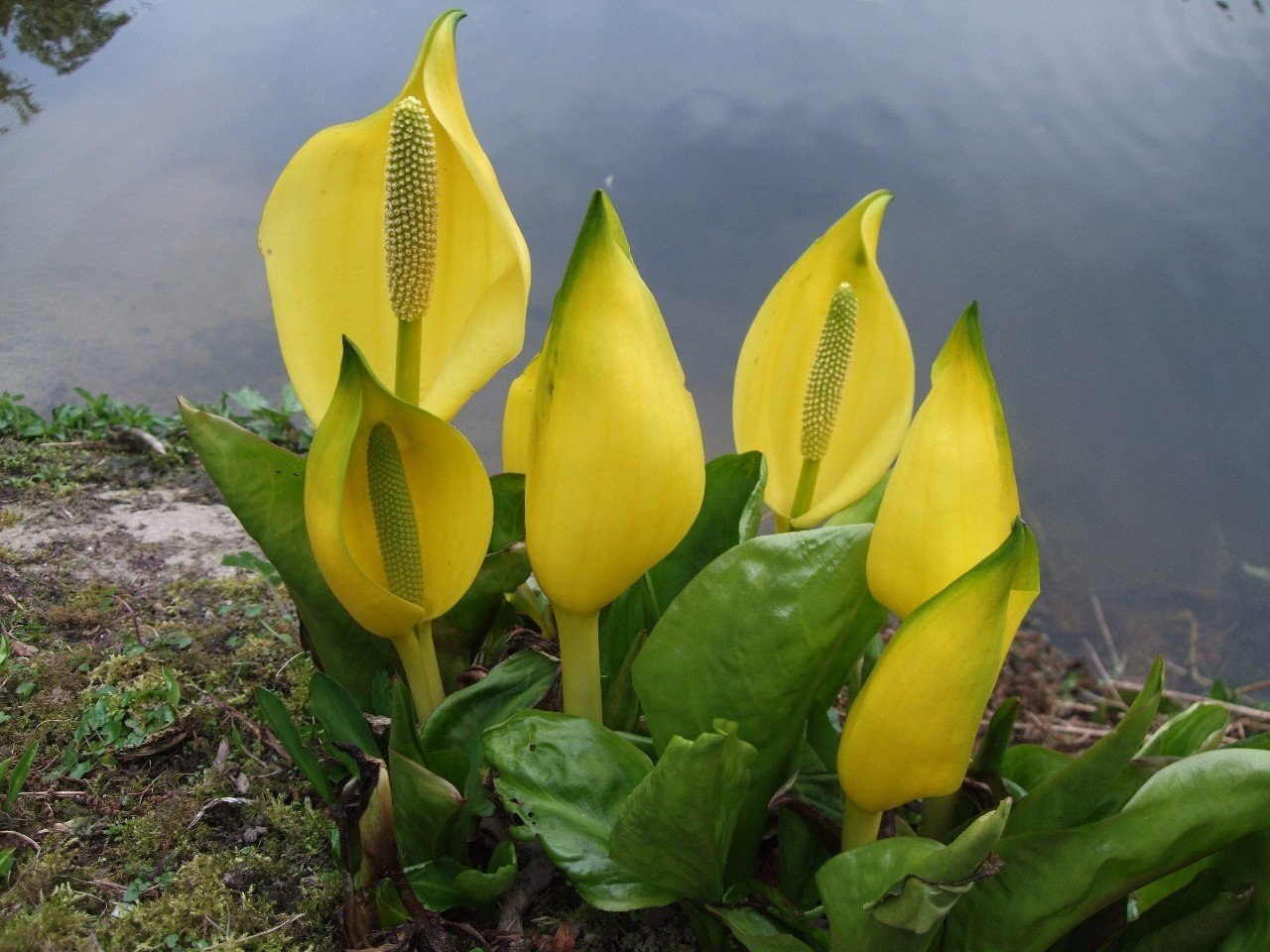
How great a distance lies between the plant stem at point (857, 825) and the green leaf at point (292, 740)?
0.58 m

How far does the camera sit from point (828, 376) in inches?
48.5

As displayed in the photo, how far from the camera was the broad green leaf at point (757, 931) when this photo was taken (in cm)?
104

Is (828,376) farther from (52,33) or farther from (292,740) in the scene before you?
(52,33)

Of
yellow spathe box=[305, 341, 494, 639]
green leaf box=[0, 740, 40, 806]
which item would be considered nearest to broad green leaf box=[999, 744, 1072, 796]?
yellow spathe box=[305, 341, 494, 639]

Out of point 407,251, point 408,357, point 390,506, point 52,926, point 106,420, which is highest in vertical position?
point 407,251

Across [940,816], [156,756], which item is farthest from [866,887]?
[156,756]

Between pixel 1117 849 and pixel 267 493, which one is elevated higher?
pixel 267 493

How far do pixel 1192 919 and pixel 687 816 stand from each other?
470mm

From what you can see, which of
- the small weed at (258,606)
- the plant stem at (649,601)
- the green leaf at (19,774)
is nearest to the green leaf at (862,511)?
the plant stem at (649,601)

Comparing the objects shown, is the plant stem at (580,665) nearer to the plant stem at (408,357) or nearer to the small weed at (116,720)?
the plant stem at (408,357)

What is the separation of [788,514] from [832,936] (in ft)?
1.64

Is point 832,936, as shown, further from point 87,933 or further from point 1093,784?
point 87,933

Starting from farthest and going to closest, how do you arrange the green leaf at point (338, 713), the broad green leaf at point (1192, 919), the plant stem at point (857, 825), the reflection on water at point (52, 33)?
the reflection on water at point (52, 33)
the green leaf at point (338, 713)
the plant stem at point (857, 825)
the broad green leaf at point (1192, 919)

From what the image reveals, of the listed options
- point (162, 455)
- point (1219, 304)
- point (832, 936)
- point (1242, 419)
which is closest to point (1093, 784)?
point (832, 936)
